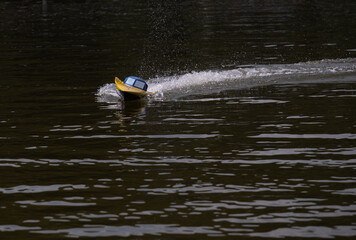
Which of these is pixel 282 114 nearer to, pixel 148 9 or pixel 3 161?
pixel 3 161

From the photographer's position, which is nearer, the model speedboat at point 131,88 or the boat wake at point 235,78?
the model speedboat at point 131,88

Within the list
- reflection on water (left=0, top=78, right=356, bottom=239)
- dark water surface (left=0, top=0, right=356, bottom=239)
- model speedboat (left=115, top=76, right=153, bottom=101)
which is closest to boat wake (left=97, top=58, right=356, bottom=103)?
dark water surface (left=0, top=0, right=356, bottom=239)

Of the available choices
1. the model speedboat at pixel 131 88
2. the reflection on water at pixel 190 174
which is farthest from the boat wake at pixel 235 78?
the reflection on water at pixel 190 174

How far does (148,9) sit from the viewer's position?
6594 centimetres

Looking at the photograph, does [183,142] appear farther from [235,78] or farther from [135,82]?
[235,78]

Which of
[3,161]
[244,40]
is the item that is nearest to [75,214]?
[3,161]

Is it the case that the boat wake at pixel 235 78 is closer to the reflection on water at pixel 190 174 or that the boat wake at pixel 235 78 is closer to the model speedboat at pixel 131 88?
the model speedboat at pixel 131 88

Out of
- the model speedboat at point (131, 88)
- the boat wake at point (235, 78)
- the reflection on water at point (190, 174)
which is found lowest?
the reflection on water at point (190, 174)

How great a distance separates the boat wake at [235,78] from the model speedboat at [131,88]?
528 millimetres

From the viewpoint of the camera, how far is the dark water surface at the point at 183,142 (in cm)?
1002

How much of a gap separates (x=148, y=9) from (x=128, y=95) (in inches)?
1805

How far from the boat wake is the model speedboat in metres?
0.53

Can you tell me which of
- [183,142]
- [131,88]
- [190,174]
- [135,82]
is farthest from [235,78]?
[190,174]

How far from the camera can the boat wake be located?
73.8 ft
